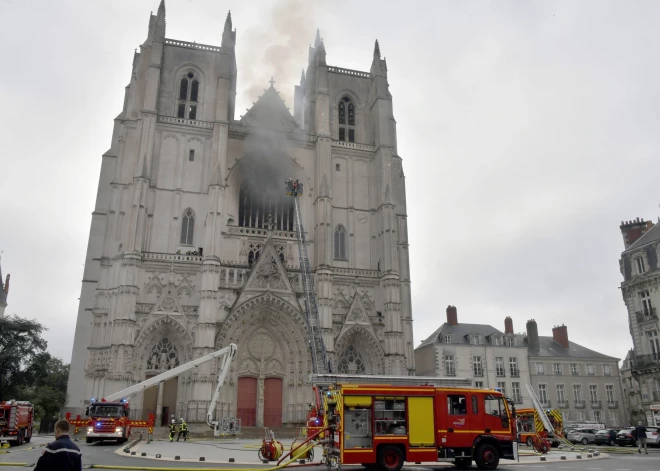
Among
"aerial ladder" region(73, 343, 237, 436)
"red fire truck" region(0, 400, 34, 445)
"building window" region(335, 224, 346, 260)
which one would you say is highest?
"building window" region(335, 224, 346, 260)

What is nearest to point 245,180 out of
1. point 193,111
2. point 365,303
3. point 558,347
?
point 193,111

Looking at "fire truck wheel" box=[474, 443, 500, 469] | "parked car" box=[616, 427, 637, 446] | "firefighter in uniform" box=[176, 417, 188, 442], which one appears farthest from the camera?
"parked car" box=[616, 427, 637, 446]

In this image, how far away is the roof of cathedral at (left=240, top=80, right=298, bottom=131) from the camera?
3975 cm

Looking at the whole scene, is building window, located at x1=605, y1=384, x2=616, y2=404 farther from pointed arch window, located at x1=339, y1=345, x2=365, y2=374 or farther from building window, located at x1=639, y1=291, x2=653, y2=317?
pointed arch window, located at x1=339, y1=345, x2=365, y2=374

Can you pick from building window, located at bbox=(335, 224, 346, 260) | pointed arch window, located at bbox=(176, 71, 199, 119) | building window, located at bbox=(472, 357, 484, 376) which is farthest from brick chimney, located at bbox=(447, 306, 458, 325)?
pointed arch window, located at bbox=(176, 71, 199, 119)

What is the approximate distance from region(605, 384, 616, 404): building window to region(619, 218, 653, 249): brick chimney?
13.7 meters

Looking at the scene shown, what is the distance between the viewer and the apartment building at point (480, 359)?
43.7 meters

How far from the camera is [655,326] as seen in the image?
34.1 metres

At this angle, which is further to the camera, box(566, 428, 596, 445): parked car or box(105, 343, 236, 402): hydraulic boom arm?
box(566, 428, 596, 445): parked car

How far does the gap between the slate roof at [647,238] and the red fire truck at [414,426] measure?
27.4m

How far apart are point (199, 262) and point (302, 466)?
20934 millimetres

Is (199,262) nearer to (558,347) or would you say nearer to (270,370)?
(270,370)

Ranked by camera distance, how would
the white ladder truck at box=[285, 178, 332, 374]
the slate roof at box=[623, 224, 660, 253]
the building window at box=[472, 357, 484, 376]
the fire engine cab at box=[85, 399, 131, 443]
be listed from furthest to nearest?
the building window at box=[472, 357, 484, 376], the slate roof at box=[623, 224, 660, 253], the white ladder truck at box=[285, 178, 332, 374], the fire engine cab at box=[85, 399, 131, 443]

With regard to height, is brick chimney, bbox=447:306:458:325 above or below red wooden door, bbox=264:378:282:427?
above
